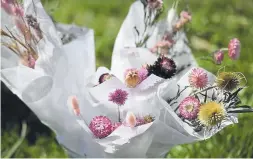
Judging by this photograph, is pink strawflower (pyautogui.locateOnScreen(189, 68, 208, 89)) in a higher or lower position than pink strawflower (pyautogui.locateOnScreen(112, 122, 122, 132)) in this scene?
higher

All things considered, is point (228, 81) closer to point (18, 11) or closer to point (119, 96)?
point (119, 96)

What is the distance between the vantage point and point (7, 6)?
2.62 ft

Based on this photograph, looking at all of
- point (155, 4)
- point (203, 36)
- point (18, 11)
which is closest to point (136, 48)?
point (155, 4)

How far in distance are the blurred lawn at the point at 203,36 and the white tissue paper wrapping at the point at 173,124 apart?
313 mm

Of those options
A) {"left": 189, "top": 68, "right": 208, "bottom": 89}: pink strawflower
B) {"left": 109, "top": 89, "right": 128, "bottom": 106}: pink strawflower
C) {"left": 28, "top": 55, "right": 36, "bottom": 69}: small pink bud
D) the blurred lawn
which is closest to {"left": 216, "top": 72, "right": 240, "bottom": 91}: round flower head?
{"left": 189, "top": 68, "right": 208, "bottom": 89}: pink strawflower

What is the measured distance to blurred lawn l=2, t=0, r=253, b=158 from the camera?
3.68 ft

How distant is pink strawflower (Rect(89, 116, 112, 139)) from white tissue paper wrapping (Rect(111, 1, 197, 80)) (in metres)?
0.12

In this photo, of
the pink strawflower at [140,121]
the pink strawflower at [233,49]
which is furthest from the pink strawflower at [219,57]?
the pink strawflower at [140,121]

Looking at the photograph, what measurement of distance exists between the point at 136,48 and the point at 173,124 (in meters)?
0.14

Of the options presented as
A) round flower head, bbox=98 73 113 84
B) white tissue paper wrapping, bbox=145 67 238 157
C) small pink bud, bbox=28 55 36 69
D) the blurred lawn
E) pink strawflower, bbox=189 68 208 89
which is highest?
small pink bud, bbox=28 55 36 69

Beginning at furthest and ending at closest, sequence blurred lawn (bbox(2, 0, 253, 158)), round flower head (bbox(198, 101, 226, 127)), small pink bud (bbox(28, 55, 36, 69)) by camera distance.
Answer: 1. blurred lawn (bbox(2, 0, 253, 158))
2. small pink bud (bbox(28, 55, 36, 69))
3. round flower head (bbox(198, 101, 226, 127))

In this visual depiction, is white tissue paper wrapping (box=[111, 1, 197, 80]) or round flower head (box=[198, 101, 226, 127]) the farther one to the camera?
white tissue paper wrapping (box=[111, 1, 197, 80])

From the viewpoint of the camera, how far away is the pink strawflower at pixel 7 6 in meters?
0.79

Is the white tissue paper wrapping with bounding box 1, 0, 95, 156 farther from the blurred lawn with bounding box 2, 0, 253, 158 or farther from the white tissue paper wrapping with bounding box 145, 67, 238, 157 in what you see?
the blurred lawn with bounding box 2, 0, 253, 158
